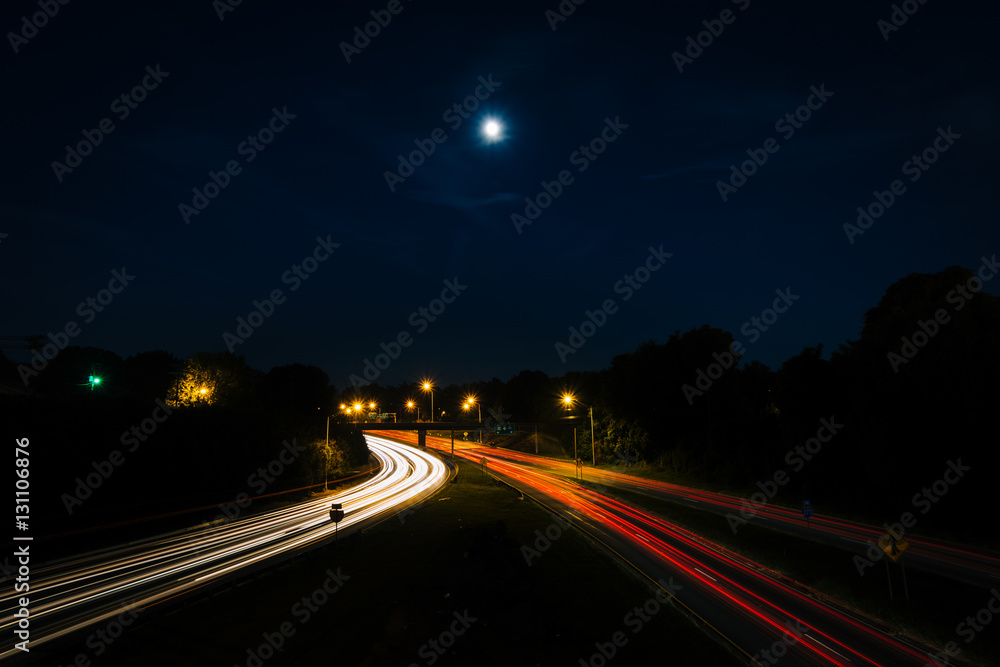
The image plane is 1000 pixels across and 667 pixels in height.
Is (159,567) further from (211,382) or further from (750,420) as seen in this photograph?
(750,420)

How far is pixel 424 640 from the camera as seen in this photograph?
14.6 m

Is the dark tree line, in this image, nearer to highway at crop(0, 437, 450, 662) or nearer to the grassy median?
highway at crop(0, 437, 450, 662)

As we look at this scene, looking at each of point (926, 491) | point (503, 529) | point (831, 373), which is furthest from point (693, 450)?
point (503, 529)

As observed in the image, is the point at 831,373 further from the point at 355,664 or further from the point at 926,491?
the point at 355,664

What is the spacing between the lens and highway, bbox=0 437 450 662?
1552 centimetres

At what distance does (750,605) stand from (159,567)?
23343 millimetres

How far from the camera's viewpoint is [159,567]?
2184 cm

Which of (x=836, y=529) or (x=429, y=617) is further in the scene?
(x=836, y=529)

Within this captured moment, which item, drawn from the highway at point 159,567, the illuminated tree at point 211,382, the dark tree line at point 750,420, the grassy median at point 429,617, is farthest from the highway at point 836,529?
the illuminated tree at point 211,382

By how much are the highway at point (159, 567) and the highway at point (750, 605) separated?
48.4ft

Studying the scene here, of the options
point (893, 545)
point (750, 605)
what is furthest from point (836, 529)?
point (750, 605)

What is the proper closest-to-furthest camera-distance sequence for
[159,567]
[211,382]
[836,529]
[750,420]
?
[159,567] < [836,529] < [750,420] < [211,382]

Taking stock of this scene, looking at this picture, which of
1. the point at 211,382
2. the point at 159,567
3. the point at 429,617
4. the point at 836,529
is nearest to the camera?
the point at 429,617

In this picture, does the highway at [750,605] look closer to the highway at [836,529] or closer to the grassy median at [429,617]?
the grassy median at [429,617]
